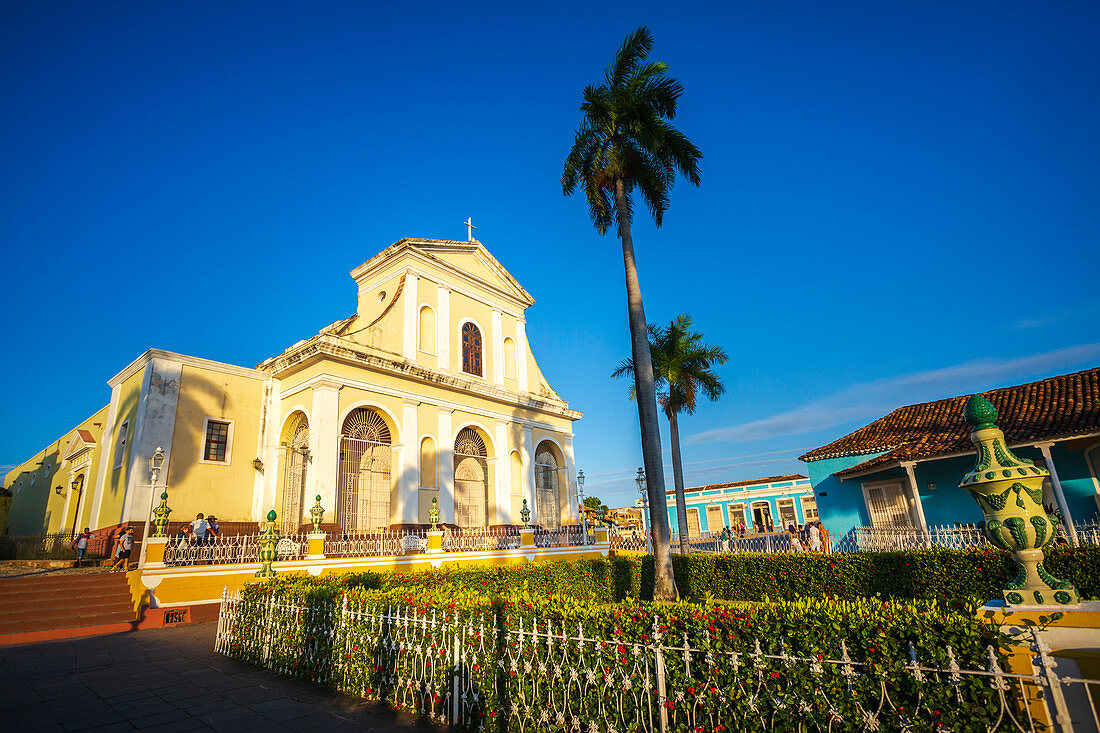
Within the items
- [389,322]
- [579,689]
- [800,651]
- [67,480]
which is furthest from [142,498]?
[800,651]

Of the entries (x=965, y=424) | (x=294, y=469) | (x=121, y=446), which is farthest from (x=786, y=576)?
(x=121, y=446)

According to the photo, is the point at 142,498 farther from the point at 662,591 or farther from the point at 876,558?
the point at 876,558

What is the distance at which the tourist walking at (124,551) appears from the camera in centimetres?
1314

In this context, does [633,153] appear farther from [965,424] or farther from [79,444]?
[79,444]

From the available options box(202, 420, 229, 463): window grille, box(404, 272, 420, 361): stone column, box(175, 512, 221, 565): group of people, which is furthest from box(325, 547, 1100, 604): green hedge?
box(202, 420, 229, 463): window grille

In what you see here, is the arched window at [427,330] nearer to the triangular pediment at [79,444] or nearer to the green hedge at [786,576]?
the green hedge at [786,576]

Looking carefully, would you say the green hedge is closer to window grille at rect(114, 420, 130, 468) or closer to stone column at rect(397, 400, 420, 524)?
stone column at rect(397, 400, 420, 524)

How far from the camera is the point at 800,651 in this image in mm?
3289

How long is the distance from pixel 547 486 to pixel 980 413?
70.1 feet

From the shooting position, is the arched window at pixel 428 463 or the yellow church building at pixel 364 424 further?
the arched window at pixel 428 463

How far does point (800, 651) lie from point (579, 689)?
5.20 feet

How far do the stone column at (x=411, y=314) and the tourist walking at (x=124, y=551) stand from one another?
9267mm

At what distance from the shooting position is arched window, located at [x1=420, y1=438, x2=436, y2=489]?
18.6m

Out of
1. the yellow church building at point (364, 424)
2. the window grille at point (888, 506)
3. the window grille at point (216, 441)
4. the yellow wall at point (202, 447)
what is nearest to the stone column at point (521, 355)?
the yellow church building at point (364, 424)
